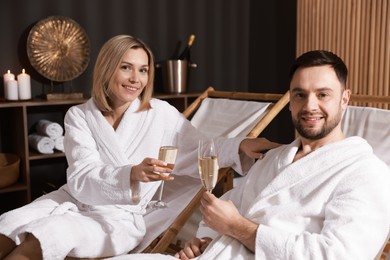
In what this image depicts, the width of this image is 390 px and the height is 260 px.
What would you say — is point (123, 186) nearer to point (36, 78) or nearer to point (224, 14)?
point (36, 78)

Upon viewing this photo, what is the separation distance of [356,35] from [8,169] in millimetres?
2472

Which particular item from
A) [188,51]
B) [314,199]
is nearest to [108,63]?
[314,199]

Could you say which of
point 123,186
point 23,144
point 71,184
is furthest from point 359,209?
point 23,144

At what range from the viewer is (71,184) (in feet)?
7.18

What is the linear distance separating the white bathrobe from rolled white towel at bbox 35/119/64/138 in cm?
200

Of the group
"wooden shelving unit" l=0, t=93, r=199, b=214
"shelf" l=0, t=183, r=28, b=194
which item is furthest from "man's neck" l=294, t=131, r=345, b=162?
"shelf" l=0, t=183, r=28, b=194

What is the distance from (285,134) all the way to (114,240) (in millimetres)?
2573

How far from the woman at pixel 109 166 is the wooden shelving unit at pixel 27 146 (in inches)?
43.6

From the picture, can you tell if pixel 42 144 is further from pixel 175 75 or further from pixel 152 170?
pixel 152 170

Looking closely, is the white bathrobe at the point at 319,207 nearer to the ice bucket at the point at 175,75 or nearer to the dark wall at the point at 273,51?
the ice bucket at the point at 175,75

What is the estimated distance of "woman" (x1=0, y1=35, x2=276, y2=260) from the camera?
199 cm

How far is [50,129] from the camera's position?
11.5 ft

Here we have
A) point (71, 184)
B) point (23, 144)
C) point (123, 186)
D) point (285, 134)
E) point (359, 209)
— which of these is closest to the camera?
point (359, 209)

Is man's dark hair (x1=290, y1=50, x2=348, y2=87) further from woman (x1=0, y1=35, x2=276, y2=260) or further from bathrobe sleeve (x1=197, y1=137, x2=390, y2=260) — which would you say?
woman (x1=0, y1=35, x2=276, y2=260)
